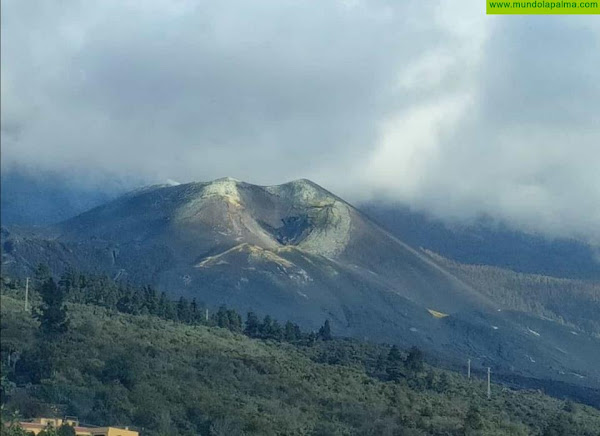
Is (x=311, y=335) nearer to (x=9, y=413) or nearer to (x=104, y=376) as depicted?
(x=104, y=376)

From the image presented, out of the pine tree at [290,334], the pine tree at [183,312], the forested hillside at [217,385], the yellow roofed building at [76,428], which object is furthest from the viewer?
the pine tree at [290,334]

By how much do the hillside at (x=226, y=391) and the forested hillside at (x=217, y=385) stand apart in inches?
3.6

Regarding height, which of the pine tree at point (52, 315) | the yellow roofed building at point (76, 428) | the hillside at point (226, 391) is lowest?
the yellow roofed building at point (76, 428)

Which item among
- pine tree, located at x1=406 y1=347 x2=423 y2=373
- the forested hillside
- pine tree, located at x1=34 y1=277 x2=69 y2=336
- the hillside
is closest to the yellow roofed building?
the forested hillside

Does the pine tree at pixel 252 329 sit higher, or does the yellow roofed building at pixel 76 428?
the pine tree at pixel 252 329

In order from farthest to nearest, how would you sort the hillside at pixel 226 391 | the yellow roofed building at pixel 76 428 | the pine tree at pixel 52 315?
the pine tree at pixel 52 315 < the hillside at pixel 226 391 < the yellow roofed building at pixel 76 428

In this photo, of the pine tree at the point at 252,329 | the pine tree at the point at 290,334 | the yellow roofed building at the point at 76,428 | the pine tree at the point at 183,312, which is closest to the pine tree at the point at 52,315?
the yellow roofed building at the point at 76,428

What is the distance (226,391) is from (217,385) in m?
0.96

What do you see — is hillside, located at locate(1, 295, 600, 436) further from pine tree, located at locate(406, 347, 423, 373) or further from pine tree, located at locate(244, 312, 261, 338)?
pine tree, located at locate(244, 312, 261, 338)

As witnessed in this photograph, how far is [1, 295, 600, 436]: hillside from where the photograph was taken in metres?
77.0

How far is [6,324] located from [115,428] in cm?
2273

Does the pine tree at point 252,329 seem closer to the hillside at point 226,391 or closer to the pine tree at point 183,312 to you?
the pine tree at point 183,312

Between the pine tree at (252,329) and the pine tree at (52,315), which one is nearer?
the pine tree at (52,315)

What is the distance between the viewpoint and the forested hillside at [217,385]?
7719 centimetres
